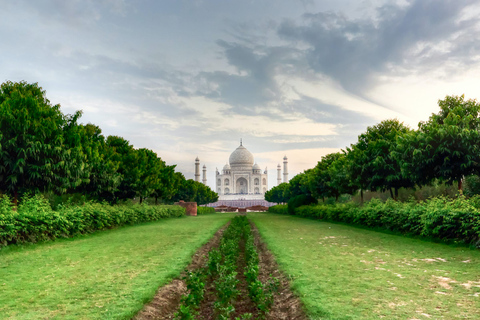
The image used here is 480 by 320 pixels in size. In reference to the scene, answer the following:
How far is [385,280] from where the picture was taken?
7.42 m

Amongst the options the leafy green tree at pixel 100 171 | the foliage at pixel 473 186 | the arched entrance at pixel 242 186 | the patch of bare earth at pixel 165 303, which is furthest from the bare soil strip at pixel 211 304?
the arched entrance at pixel 242 186

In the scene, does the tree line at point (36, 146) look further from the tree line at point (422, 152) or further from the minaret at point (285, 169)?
the minaret at point (285, 169)

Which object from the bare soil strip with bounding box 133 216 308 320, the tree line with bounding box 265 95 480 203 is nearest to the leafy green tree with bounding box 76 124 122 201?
the bare soil strip with bounding box 133 216 308 320

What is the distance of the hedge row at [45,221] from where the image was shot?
1176 centimetres

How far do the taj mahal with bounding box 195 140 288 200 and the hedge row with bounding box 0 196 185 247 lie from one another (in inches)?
4575

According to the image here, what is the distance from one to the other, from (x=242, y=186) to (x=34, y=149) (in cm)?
12958

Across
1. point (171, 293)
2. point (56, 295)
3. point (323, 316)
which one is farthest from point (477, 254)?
point (56, 295)

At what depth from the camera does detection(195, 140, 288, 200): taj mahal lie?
138750mm

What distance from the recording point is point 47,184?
1730cm

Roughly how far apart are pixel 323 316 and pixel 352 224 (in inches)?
757

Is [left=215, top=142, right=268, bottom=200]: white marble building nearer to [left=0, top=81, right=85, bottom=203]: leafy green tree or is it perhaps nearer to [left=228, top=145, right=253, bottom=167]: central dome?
[left=228, top=145, right=253, bottom=167]: central dome

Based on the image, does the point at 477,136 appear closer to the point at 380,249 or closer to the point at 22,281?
the point at 380,249

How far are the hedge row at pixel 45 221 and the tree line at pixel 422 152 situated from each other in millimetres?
16424

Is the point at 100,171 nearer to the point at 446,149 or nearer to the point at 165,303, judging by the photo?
the point at 165,303
